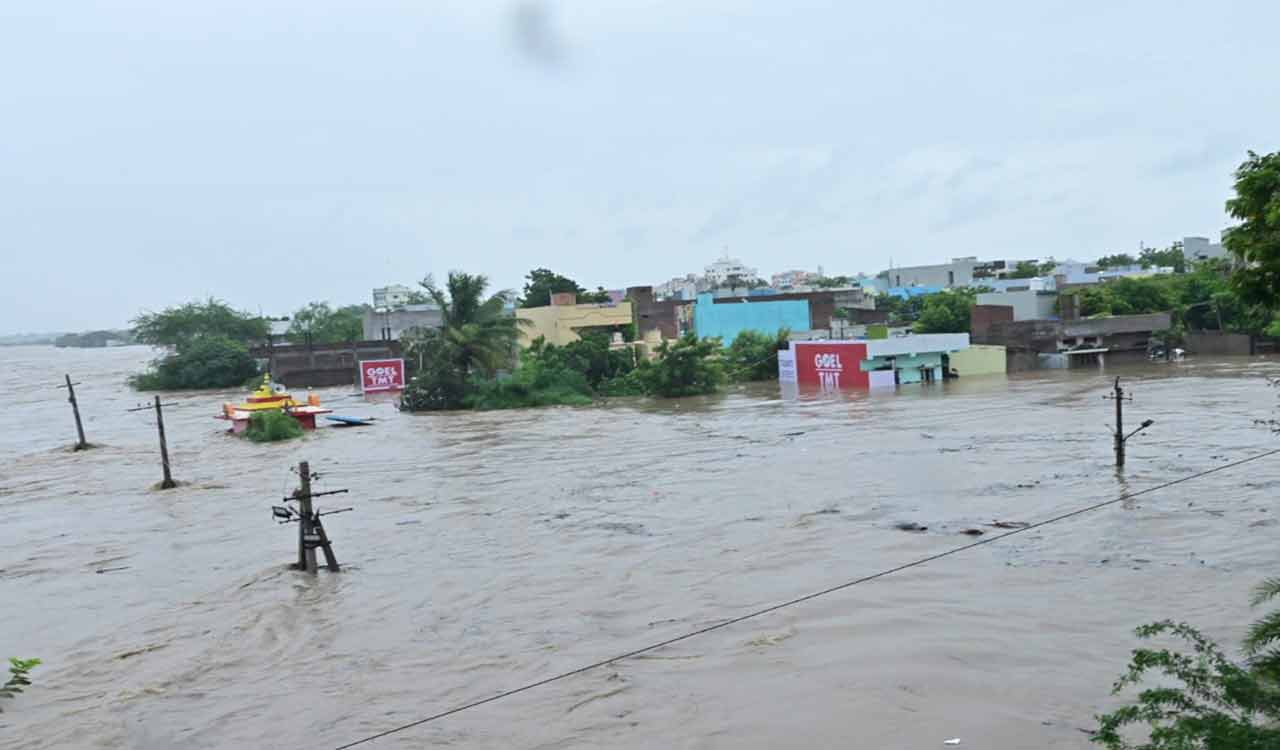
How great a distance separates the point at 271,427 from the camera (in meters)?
27.8

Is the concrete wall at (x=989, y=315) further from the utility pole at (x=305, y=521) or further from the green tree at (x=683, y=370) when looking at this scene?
the utility pole at (x=305, y=521)

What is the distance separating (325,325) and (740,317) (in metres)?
30.1

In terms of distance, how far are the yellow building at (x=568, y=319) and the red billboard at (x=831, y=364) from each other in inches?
392

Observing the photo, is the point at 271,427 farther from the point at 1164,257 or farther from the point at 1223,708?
the point at 1164,257

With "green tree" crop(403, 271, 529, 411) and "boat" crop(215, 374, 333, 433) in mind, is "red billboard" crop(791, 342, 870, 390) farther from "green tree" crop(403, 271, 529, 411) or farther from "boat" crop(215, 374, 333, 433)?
"boat" crop(215, 374, 333, 433)

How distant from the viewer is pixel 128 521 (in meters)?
16.6

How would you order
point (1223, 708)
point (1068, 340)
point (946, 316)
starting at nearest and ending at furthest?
point (1223, 708) < point (1068, 340) < point (946, 316)

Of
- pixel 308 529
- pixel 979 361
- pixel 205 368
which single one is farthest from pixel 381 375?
pixel 308 529

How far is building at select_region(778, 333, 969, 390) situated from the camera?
3362cm

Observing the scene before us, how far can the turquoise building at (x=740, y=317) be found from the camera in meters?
45.6

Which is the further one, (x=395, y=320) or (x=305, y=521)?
(x=395, y=320)

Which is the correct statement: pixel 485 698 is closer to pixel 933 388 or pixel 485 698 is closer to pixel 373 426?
pixel 373 426

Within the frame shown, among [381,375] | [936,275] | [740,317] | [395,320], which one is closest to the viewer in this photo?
[381,375]

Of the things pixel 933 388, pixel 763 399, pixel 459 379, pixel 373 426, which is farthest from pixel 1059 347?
pixel 373 426
